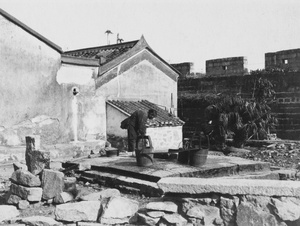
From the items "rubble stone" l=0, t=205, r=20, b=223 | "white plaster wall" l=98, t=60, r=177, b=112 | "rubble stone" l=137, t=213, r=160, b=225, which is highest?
"white plaster wall" l=98, t=60, r=177, b=112

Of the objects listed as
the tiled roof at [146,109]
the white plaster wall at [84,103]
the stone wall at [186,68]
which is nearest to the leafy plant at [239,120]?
the tiled roof at [146,109]

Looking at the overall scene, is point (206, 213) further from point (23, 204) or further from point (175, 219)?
point (23, 204)

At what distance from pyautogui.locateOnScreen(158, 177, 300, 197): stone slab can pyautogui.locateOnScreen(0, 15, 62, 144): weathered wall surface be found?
737 centimetres

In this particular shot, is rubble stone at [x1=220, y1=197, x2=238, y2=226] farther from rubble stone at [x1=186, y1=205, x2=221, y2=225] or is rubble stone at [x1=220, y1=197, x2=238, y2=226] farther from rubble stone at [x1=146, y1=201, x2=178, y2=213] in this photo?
rubble stone at [x1=146, y1=201, x2=178, y2=213]


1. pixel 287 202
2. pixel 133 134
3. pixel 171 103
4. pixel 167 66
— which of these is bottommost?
pixel 287 202

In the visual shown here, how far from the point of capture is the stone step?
665 centimetres

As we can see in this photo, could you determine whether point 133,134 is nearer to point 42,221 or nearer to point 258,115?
point 42,221

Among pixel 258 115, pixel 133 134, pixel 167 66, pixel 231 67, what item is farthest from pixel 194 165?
pixel 231 67

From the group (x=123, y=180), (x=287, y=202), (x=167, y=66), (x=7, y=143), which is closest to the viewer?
(x=287, y=202)

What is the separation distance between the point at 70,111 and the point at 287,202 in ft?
30.2

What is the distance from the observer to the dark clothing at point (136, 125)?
30.4ft

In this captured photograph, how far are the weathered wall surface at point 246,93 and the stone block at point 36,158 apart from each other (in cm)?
997

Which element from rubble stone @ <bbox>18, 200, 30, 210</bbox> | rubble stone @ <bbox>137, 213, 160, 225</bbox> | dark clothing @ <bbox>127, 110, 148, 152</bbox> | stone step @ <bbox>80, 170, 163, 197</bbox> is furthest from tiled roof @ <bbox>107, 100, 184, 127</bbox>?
rubble stone @ <bbox>137, 213, 160, 225</bbox>

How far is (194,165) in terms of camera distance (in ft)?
24.5
